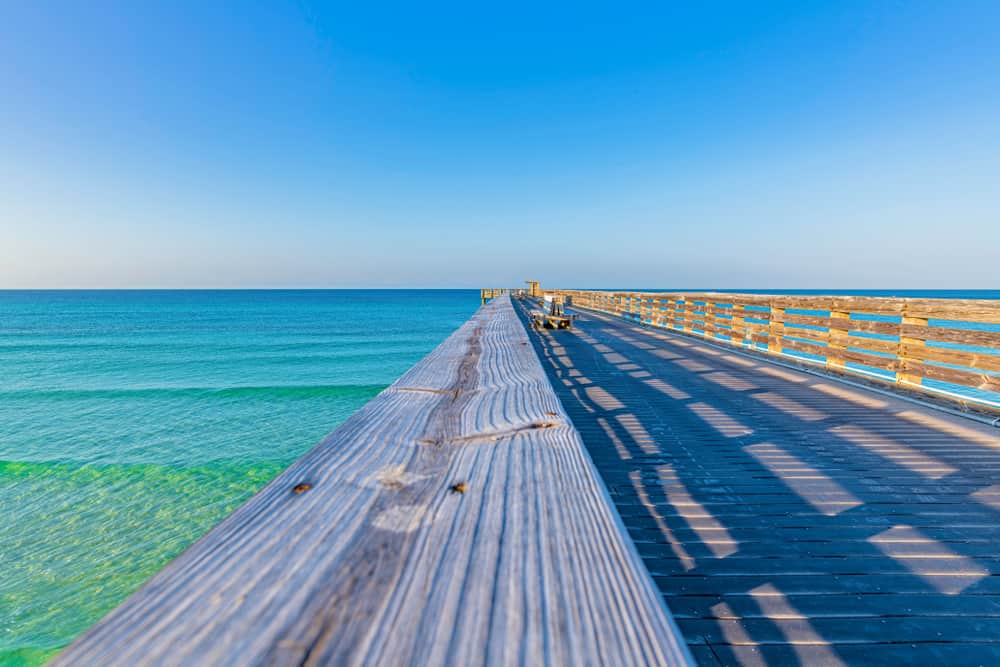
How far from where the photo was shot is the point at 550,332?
12.9 m

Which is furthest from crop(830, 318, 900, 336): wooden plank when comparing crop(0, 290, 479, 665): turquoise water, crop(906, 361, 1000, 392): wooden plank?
crop(0, 290, 479, 665): turquoise water

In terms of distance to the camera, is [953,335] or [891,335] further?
[891,335]

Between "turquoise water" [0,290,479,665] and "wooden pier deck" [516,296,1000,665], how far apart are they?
6.07 meters

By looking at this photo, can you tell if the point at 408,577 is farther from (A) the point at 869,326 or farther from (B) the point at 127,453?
(B) the point at 127,453

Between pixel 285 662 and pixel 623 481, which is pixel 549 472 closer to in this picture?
pixel 285 662

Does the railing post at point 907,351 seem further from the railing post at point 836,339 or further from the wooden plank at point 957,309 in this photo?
the railing post at point 836,339

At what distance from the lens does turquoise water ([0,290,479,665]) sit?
16.9 feet

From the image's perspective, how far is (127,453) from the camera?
30.7ft

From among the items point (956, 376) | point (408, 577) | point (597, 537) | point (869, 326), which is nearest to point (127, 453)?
point (408, 577)

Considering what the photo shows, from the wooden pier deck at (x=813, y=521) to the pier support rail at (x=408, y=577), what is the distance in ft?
4.69

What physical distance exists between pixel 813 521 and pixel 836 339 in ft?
19.0

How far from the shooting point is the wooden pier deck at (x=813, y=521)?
1.76 meters

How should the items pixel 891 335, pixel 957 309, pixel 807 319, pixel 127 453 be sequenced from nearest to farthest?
pixel 957 309 < pixel 891 335 < pixel 807 319 < pixel 127 453

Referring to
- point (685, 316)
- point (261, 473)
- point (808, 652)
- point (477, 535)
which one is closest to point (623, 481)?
point (808, 652)
